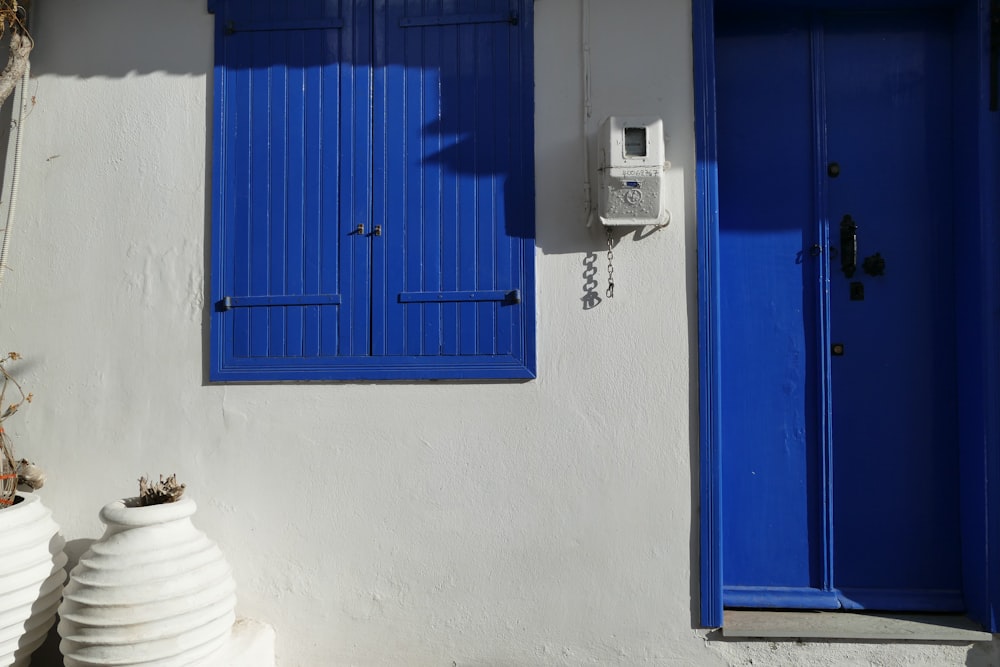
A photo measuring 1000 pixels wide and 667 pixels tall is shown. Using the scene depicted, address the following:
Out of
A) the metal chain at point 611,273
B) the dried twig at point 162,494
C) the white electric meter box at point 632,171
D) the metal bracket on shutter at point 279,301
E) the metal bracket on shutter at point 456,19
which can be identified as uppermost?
the metal bracket on shutter at point 456,19

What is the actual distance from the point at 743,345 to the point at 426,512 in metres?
1.55

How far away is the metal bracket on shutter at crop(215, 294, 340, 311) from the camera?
3.26 meters

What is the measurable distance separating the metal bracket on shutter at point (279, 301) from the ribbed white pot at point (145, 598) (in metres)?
0.87

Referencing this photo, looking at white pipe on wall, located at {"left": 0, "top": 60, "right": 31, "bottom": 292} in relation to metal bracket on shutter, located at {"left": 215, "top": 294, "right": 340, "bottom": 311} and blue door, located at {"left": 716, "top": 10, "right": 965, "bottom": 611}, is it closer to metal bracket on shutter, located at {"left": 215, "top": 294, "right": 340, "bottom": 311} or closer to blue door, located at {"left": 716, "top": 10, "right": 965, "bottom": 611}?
metal bracket on shutter, located at {"left": 215, "top": 294, "right": 340, "bottom": 311}

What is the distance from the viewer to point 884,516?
10.8 ft

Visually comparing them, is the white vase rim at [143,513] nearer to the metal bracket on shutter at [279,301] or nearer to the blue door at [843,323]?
the metal bracket on shutter at [279,301]

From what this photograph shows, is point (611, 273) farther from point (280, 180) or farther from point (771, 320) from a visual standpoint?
point (280, 180)

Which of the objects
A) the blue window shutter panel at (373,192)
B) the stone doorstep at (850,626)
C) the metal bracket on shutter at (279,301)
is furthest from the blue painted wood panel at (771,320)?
the metal bracket on shutter at (279,301)

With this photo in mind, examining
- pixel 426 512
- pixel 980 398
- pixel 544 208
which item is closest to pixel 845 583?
pixel 980 398

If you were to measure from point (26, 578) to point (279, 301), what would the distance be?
4.61ft

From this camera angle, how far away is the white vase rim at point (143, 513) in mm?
2807

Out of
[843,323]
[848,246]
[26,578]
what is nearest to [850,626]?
[843,323]

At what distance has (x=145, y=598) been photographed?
8.93ft

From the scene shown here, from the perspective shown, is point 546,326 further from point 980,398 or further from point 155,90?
point 155,90
